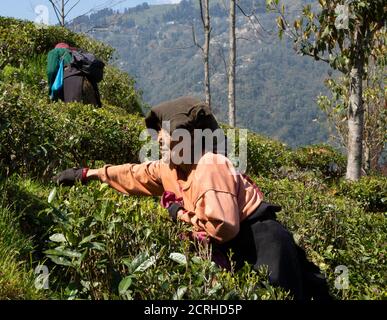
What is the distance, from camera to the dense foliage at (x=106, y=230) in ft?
10.1

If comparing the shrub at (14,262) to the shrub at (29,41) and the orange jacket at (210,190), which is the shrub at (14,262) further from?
the shrub at (29,41)

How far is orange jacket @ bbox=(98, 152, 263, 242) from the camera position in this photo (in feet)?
11.7

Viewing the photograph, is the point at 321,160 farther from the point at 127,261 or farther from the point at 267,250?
the point at 127,261

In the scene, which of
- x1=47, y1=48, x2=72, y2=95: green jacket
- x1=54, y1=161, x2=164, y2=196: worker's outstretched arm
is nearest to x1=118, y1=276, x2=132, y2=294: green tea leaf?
x1=54, y1=161, x2=164, y2=196: worker's outstretched arm

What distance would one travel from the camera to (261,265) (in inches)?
145

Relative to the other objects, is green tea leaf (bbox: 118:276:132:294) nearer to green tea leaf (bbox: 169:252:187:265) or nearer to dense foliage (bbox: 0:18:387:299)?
A: dense foliage (bbox: 0:18:387:299)

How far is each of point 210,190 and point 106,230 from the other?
0.66 meters

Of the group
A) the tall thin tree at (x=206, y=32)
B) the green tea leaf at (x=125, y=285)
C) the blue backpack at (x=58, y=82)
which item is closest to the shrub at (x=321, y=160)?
the tall thin tree at (x=206, y=32)

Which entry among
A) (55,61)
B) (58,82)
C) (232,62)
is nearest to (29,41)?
(55,61)

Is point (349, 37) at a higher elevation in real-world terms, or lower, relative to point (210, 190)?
higher

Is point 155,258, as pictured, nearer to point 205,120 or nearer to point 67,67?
point 205,120

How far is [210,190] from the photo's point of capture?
3.61 m
